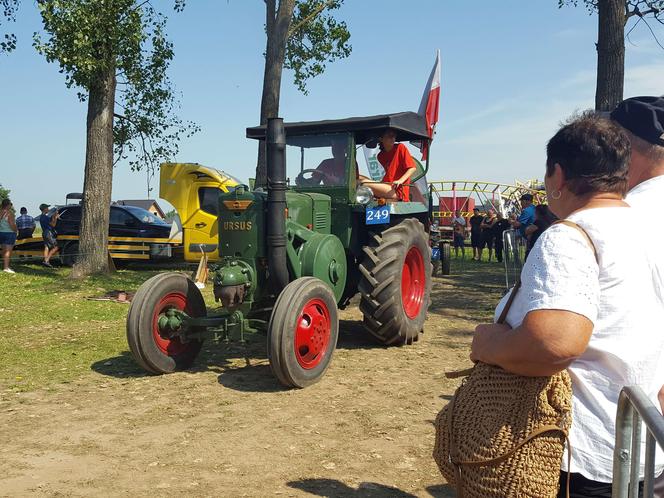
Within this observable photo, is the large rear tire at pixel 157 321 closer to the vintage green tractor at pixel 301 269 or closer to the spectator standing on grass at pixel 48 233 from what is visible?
the vintage green tractor at pixel 301 269

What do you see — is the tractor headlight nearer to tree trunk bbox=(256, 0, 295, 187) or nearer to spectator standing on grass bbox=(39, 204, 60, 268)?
tree trunk bbox=(256, 0, 295, 187)

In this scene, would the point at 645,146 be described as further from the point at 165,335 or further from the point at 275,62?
the point at 275,62

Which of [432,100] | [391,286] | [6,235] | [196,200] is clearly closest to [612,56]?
[432,100]

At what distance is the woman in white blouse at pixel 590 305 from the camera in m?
1.60

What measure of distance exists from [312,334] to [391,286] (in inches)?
47.4

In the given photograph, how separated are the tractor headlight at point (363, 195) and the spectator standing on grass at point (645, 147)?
4774mm

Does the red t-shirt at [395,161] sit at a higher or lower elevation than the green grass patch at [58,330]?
higher

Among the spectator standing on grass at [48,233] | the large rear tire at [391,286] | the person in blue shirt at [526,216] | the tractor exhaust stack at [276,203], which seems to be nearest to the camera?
the tractor exhaust stack at [276,203]

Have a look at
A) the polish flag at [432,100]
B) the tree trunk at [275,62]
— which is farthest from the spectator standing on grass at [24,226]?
the polish flag at [432,100]

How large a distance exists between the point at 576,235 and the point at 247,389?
3981 millimetres

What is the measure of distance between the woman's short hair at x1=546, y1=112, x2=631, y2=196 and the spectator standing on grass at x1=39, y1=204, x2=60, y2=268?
15.1 metres

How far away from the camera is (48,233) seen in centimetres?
1545

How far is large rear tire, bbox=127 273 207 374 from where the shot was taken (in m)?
5.33

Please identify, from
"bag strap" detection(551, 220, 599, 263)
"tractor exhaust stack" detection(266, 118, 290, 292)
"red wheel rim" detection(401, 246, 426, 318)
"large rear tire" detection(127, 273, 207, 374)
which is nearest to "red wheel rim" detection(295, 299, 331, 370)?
"tractor exhaust stack" detection(266, 118, 290, 292)
